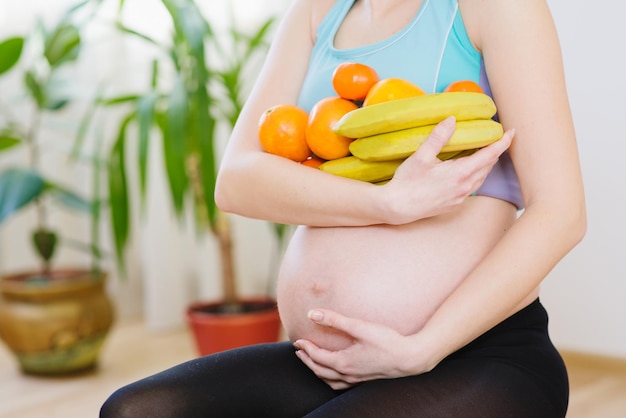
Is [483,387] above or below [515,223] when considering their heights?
below

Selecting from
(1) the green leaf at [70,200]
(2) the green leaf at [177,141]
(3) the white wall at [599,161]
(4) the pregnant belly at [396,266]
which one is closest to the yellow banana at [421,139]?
(4) the pregnant belly at [396,266]

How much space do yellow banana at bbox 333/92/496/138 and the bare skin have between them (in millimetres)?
30

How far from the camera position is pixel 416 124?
904 millimetres

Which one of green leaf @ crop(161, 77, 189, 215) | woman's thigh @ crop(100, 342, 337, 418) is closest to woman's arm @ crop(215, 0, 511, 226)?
woman's thigh @ crop(100, 342, 337, 418)

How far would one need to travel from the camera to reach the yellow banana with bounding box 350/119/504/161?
2.93ft

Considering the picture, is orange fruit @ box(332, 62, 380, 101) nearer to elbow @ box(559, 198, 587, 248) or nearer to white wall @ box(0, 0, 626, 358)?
elbow @ box(559, 198, 587, 248)

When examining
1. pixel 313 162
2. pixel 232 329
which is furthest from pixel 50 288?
pixel 313 162

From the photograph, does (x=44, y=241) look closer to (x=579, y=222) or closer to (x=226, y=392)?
(x=226, y=392)

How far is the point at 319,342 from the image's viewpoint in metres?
0.98

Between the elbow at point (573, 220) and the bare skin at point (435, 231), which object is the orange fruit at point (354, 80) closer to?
the bare skin at point (435, 231)

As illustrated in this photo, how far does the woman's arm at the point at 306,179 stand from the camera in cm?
89

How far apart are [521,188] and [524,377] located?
0.76ft

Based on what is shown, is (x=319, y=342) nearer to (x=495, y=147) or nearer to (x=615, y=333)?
(x=495, y=147)

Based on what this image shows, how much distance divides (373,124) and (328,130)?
87 mm
